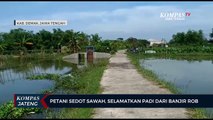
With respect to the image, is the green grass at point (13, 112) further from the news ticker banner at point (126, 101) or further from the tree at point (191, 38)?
the tree at point (191, 38)

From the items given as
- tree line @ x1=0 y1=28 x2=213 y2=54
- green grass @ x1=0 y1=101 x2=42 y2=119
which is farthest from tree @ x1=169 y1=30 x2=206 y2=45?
green grass @ x1=0 y1=101 x2=42 y2=119

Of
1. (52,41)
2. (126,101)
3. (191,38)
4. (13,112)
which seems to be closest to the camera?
(126,101)

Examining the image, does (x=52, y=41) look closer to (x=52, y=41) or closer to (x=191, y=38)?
(x=52, y=41)

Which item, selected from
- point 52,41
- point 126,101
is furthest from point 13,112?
point 52,41

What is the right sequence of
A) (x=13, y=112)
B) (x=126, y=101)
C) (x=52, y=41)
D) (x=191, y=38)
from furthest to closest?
(x=191, y=38) < (x=52, y=41) < (x=13, y=112) < (x=126, y=101)

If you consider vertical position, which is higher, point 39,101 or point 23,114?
point 39,101

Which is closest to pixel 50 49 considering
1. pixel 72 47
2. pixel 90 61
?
pixel 72 47

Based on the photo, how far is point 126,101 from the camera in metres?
7.82

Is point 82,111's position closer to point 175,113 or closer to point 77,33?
point 175,113

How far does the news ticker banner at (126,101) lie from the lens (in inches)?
296

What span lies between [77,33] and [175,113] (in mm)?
47642

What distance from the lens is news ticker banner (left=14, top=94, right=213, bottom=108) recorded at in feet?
24.7

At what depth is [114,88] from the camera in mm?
12141

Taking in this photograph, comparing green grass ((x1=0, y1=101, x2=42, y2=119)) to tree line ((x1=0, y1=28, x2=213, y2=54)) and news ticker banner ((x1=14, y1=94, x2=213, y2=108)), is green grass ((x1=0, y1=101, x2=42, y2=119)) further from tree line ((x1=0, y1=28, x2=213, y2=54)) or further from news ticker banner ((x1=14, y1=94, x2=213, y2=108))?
tree line ((x1=0, y1=28, x2=213, y2=54))
